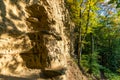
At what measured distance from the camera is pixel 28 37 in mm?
8250

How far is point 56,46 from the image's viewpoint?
9.77 metres

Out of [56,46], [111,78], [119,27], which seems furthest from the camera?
[119,27]

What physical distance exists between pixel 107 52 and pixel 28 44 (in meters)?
25.1

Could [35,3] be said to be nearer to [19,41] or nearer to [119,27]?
[19,41]

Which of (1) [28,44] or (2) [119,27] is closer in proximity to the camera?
(1) [28,44]

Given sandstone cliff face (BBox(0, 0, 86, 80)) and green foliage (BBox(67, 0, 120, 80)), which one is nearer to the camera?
sandstone cliff face (BBox(0, 0, 86, 80))

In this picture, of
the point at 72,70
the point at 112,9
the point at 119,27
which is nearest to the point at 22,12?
the point at 72,70

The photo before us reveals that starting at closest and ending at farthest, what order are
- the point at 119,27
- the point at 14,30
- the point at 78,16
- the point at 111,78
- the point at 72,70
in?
the point at 14,30
the point at 72,70
the point at 78,16
the point at 111,78
the point at 119,27

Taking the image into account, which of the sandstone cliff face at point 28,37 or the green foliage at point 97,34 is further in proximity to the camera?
the green foliage at point 97,34

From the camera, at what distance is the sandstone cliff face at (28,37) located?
702 centimetres

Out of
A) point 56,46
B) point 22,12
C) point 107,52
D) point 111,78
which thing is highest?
point 22,12

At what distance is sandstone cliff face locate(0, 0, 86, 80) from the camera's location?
7.02 m

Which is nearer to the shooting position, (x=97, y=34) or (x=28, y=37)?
(x=28, y=37)

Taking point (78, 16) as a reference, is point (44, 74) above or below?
below
